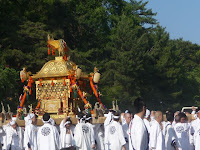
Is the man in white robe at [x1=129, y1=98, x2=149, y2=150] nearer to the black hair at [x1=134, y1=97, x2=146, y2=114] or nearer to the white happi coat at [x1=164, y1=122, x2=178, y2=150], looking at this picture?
the black hair at [x1=134, y1=97, x2=146, y2=114]

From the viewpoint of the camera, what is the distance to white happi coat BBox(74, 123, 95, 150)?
13938 millimetres

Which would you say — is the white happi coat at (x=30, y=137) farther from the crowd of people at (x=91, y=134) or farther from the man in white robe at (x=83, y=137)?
the man in white robe at (x=83, y=137)

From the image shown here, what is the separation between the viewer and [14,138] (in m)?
14.4

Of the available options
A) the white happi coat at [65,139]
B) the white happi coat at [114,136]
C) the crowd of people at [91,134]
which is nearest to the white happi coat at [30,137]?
the crowd of people at [91,134]

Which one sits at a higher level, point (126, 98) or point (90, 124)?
point (126, 98)

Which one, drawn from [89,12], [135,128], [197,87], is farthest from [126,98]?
[135,128]

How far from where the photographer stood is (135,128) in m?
9.02

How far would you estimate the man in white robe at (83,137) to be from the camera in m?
13.9

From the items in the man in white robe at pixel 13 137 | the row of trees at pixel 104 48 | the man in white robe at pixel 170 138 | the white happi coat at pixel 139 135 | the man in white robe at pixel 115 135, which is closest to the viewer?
the white happi coat at pixel 139 135

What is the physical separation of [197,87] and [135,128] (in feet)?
179

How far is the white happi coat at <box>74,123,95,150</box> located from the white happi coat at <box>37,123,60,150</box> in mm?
1426

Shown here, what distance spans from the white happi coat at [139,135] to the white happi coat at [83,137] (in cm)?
494

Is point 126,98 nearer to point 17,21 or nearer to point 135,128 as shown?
point 17,21

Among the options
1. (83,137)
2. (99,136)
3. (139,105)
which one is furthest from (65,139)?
(139,105)
